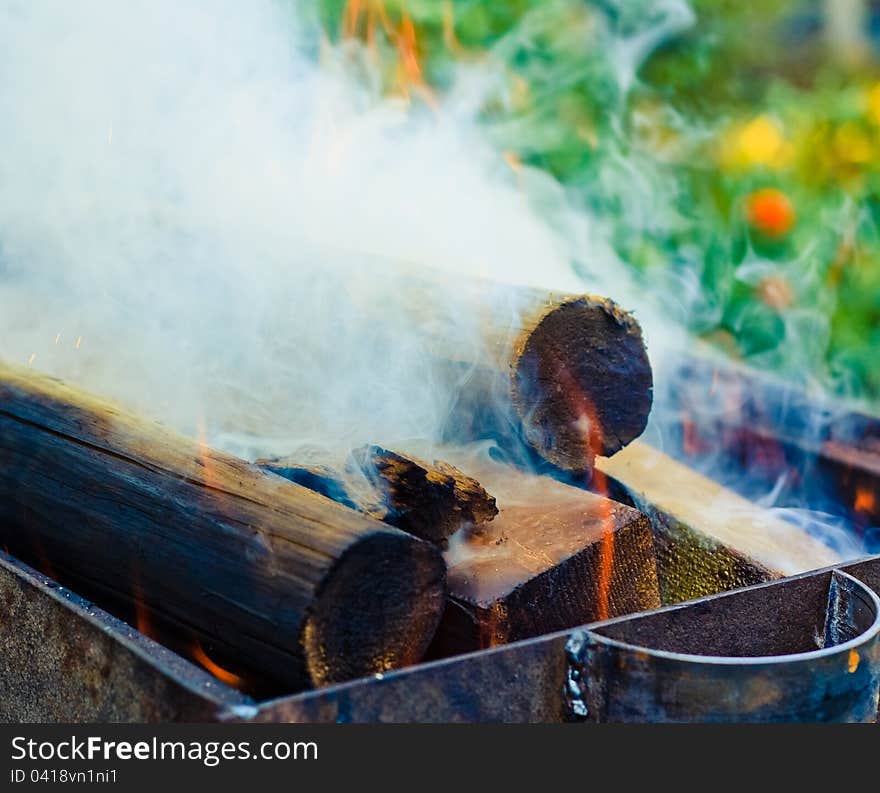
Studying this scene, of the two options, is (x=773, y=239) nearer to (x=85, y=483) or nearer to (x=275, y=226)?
(x=275, y=226)

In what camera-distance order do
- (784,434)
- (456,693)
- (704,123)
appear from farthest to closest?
(704,123) → (784,434) → (456,693)

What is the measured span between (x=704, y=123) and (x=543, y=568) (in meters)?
4.61

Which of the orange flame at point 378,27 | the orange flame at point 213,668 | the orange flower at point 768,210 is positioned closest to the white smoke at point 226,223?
the orange flame at point 213,668

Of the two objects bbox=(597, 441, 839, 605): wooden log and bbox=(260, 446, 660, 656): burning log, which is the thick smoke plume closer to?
bbox=(260, 446, 660, 656): burning log

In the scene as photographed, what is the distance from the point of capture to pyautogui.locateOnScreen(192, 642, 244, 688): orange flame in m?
2.27

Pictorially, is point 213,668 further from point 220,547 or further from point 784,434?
point 784,434

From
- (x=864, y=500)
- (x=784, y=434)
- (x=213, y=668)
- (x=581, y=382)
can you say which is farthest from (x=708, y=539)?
(x=213, y=668)

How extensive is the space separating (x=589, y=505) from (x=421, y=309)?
85 cm

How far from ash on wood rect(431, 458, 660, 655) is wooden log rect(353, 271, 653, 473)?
8.3 inches

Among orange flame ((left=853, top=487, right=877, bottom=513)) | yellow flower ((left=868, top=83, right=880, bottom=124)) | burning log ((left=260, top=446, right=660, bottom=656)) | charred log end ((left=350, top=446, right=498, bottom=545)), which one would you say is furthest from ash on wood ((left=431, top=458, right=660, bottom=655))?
yellow flower ((left=868, top=83, right=880, bottom=124))

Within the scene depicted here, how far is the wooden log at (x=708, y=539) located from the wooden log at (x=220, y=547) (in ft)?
3.70

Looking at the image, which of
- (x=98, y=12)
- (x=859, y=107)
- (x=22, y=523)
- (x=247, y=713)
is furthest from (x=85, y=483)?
(x=859, y=107)

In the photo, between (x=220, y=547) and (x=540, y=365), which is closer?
(x=220, y=547)

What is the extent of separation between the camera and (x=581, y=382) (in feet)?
10.4
